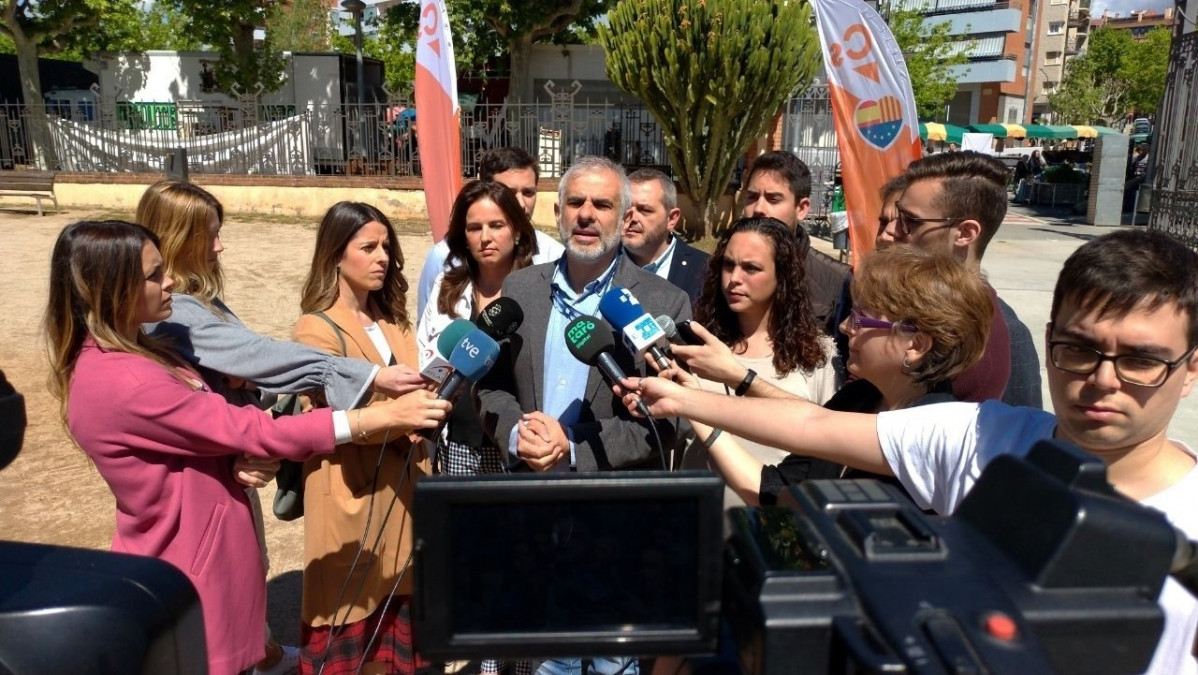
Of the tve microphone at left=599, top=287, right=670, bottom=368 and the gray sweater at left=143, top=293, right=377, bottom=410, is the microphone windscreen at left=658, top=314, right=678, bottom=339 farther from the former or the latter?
the gray sweater at left=143, top=293, right=377, bottom=410

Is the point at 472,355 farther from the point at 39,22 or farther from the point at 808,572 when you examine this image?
the point at 39,22

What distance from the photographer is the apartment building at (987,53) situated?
187 feet

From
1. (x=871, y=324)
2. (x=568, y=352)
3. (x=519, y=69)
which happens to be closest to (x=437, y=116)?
(x=568, y=352)

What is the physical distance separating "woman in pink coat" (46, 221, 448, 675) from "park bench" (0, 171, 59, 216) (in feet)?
49.0

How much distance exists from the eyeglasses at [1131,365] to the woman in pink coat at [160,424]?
1473 millimetres

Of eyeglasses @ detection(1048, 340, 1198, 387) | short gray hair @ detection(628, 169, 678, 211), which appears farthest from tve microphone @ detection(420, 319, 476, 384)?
short gray hair @ detection(628, 169, 678, 211)

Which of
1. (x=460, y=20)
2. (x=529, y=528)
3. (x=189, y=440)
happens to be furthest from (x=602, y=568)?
(x=460, y=20)

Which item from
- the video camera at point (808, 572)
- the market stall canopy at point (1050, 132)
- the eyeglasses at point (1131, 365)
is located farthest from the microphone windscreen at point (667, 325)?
the market stall canopy at point (1050, 132)

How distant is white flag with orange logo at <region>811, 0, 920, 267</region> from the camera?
4926 millimetres

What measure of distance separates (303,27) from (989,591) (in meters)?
35.5

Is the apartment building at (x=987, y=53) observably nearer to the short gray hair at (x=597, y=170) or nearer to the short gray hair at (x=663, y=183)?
the short gray hair at (x=663, y=183)

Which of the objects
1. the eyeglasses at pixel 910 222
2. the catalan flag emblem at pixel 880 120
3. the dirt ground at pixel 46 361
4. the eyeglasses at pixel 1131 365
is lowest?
the dirt ground at pixel 46 361

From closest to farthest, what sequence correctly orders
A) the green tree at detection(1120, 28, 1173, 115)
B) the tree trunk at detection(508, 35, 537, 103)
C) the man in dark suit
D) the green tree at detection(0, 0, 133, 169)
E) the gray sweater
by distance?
the gray sweater
the man in dark suit
the green tree at detection(0, 0, 133, 169)
the tree trunk at detection(508, 35, 537, 103)
the green tree at detection(1120, 28, 1173, 115)

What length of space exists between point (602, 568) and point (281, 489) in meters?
2.34
